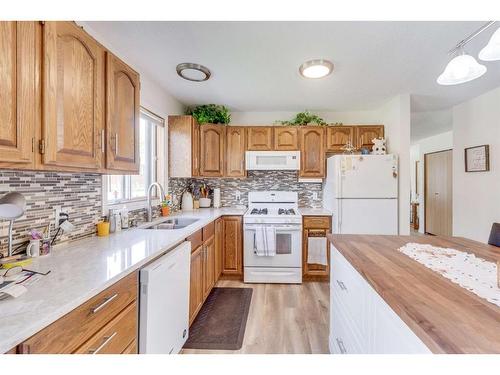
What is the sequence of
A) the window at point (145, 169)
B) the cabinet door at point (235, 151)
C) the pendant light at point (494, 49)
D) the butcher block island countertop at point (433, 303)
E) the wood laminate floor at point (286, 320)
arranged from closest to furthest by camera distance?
1. the butcher block island countertop at point (433, 303)
2. the pendant light at point (494, 49)
3. the wood laminate floor at point (286, 320)
4. the window at point (145, 169)
5. the cabinet door at point (235, 151)

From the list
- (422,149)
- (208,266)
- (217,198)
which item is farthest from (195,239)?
(422,149)

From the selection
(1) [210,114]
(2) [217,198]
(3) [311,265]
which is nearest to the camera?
(3) [311,265]

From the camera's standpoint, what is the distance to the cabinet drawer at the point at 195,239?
2021 mm

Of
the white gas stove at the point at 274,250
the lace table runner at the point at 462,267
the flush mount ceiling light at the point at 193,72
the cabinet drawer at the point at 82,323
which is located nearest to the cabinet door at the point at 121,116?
the flush mount ceiling light at the point at 193,72

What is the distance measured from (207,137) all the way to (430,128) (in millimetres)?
4424

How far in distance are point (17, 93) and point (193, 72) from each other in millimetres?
1624

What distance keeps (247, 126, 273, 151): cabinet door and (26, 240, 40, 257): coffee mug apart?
2.54 m

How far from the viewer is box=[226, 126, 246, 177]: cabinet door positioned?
11.1 feet

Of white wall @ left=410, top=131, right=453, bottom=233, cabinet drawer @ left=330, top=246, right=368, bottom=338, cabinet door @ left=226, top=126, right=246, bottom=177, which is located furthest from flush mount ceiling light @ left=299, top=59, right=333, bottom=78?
white wall @ left=410, top=131, right=453, bottom=233

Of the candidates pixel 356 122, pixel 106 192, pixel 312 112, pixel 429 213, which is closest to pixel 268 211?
pixel 312 112

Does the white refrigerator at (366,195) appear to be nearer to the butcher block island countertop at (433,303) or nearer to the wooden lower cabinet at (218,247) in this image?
the wooden lower cabinet at (218,247)

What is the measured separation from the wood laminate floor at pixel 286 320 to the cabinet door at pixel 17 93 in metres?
1.69

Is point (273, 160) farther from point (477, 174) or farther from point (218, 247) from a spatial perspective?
point (477, 174)

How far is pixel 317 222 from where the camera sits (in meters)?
3.03
